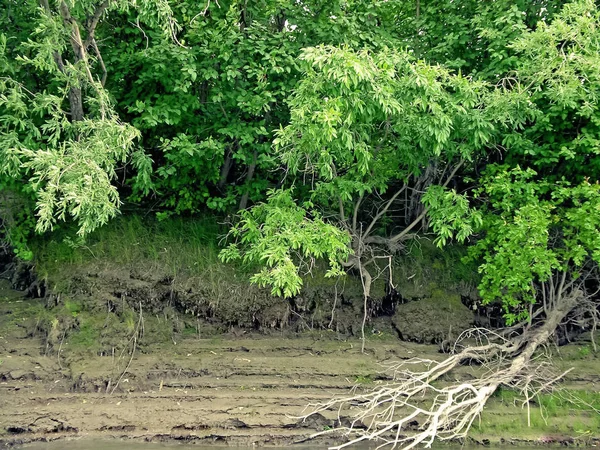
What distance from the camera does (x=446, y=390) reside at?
778 centimetres

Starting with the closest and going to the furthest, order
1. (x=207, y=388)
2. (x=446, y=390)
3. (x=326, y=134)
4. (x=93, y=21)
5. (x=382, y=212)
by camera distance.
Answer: (x=326, y=134)
(x=446, y=390)
(x=93, y=21)
(x=207, y=388)
(x=382, y=212)

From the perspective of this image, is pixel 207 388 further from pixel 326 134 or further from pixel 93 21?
pixel 93 21

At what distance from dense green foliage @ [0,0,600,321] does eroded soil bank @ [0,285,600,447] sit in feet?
3.81

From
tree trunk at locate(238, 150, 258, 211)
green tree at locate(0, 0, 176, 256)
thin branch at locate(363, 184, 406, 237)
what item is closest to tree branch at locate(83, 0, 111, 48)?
green tree at locate(0, 0, 176, 256)

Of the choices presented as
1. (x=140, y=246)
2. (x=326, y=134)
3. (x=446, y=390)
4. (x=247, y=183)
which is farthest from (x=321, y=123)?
(x=140, y=246)

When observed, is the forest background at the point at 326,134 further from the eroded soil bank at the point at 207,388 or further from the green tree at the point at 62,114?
the eroded soil bank at the point at 207,388

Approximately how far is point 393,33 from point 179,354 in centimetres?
552

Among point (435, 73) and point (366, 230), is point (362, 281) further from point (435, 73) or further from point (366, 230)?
point (435, 73)

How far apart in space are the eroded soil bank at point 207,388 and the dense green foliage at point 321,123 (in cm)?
116

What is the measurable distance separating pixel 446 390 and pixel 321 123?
352 centimetres

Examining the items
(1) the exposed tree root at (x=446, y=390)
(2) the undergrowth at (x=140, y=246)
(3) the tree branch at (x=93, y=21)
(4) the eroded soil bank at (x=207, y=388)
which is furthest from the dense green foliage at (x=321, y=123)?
(4) the eroded soil bank at (x=207, y=388)

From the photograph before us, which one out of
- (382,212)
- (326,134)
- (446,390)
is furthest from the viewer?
(382,212)

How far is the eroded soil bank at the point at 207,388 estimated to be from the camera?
306 inches

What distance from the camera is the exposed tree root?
25.1 feet
